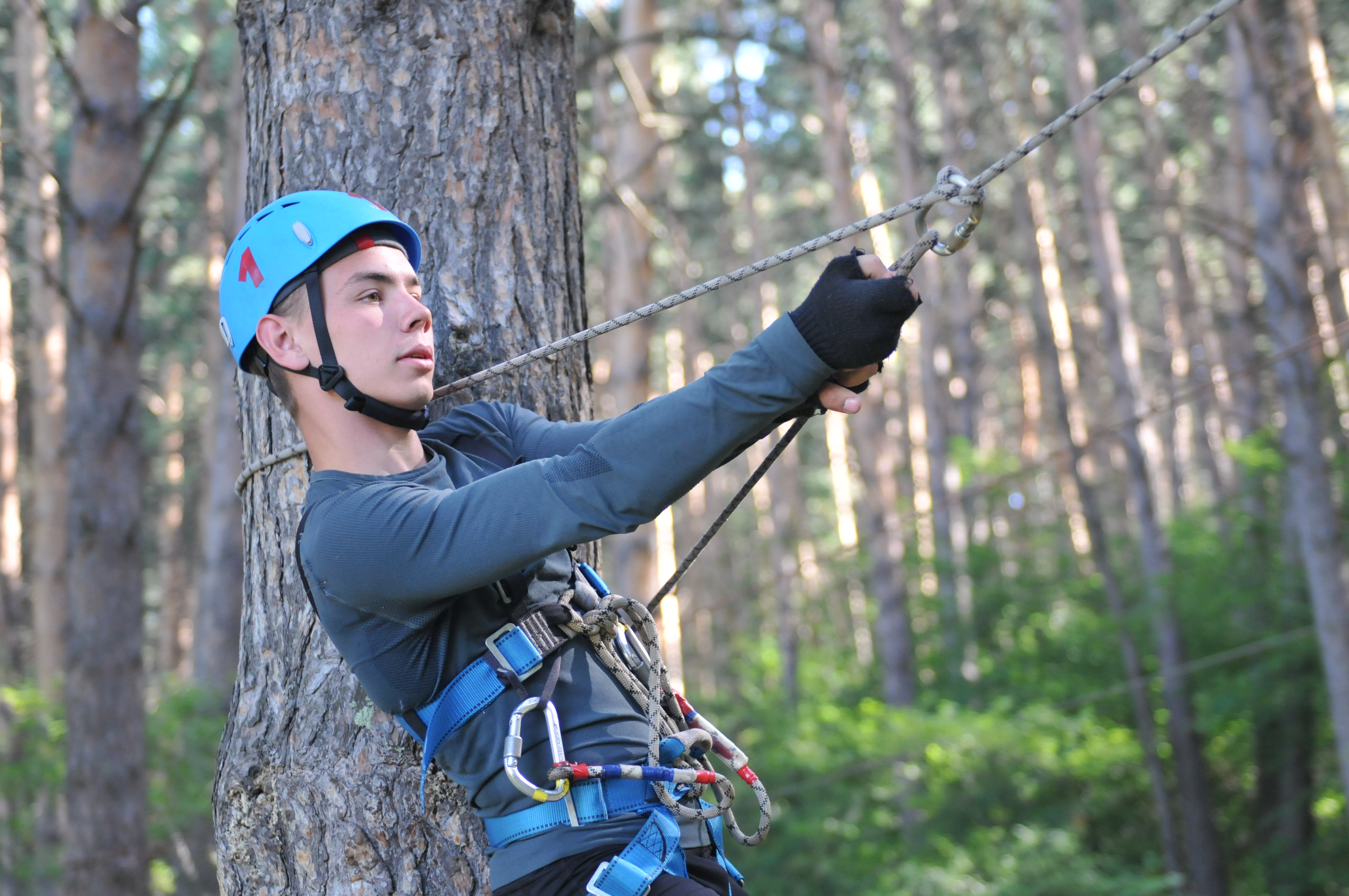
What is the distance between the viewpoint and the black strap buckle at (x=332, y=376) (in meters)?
1.87

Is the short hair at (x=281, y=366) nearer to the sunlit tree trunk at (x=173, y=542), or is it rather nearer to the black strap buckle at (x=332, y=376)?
the black strap buckle at (x=332, y=376)

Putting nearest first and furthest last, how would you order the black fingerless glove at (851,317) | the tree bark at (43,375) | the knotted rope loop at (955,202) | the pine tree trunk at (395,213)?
the black fingerless glove at (851,317) < the knotted rope loop at (955,202) < the pine tree trunk at (395,213) < the tree bark at (43,375)

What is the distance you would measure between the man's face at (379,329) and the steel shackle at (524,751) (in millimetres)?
548

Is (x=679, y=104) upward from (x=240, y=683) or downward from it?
upward

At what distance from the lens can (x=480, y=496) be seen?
1.62 m

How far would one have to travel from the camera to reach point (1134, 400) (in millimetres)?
12055

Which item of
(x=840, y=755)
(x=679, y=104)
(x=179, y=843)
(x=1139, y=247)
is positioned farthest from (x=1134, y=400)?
(x=1139, y=247)

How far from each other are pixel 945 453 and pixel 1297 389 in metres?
8.41

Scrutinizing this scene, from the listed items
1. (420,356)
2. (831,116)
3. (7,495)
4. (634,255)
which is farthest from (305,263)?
(7,495)

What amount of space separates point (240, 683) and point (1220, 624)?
11526mm

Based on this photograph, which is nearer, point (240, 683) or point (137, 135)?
point (240, 683)

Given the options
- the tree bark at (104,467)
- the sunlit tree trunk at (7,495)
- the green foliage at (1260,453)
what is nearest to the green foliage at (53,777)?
the tree bark at (104,467)

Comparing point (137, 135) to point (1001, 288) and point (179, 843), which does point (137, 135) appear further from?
point (1001, 288)

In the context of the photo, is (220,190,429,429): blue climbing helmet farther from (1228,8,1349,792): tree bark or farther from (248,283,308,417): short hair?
(1228,8,1349,792): tree bark
